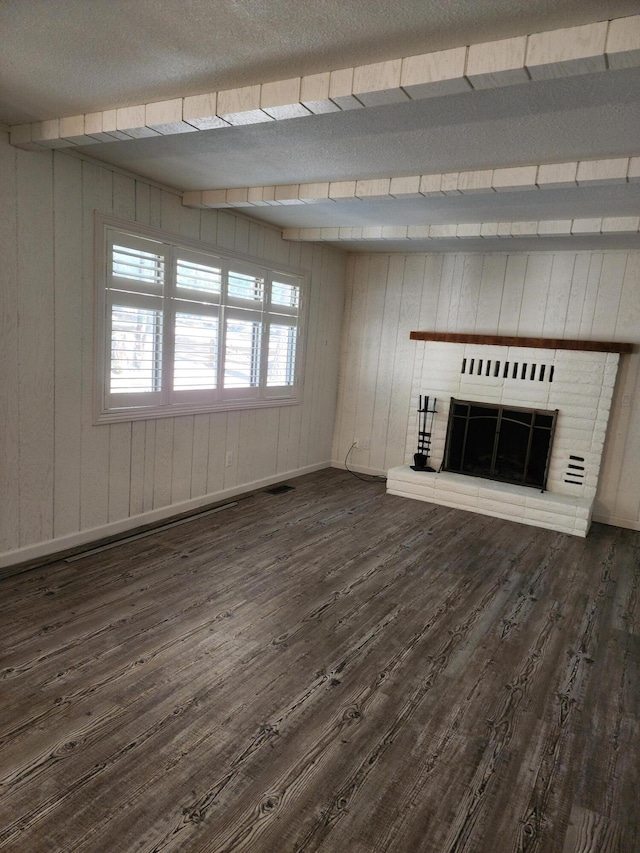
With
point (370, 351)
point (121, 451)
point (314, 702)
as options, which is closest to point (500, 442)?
point (370, 351)

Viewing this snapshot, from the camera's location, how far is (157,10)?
173 centimetres

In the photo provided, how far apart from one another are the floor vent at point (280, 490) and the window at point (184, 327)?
864 millimetres

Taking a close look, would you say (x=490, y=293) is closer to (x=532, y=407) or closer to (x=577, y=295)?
(x=577, y=295)

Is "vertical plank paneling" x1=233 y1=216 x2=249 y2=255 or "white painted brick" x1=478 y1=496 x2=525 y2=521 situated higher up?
"vertical plank paneling" x1=233 y1=216 x2=249 y2=255

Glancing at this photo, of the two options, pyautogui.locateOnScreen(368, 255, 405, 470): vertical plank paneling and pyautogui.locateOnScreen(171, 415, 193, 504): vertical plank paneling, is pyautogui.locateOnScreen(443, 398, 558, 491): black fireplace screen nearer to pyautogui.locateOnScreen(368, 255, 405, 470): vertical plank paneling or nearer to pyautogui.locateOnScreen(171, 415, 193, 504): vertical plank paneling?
pyautogui.locateOnScreen(368, 255, 405, 470): vertical plank paneling

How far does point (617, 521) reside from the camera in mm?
5070

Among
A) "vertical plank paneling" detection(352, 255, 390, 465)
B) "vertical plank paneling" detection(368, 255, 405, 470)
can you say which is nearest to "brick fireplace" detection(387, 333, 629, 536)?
"vertical plank paneling" detection(368, 255, 405, 470)

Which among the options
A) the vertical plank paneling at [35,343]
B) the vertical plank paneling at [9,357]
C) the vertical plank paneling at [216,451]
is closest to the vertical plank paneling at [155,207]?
the vertical plank paneling at [35,343]

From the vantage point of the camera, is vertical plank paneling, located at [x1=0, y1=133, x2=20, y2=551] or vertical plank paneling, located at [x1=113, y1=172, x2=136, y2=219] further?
vertical plank paneling, located at [x1=113, y1=172, x2=136, y2=219]

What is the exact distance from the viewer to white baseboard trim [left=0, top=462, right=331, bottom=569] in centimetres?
335

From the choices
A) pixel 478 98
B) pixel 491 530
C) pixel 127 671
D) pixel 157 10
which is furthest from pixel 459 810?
pixel 491 530

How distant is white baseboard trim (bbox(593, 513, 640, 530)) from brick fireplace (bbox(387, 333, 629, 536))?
317mm

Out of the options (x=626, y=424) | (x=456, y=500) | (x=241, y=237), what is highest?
(x=241, y=237)

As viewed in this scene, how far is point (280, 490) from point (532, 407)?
2.61 metres
